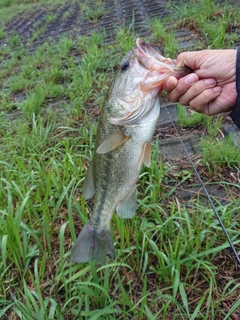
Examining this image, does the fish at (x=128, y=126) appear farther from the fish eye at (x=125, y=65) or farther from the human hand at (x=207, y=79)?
the human hand at (x=207, y=79)

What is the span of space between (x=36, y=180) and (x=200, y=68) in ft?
4.83

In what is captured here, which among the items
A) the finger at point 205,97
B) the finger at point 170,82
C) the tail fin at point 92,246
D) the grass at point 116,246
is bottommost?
the grass at point 116,246

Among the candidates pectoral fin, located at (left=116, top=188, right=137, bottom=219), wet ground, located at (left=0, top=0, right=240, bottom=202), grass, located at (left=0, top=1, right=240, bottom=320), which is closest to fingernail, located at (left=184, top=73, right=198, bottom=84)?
pectoral fin, located at (left=116, top=188, right=137, bottom=219)

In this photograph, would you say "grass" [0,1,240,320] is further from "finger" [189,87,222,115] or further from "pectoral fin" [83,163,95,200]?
"finger" [189,87,222,115]

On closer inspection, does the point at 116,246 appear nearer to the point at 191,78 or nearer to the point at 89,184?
the point at 89,184

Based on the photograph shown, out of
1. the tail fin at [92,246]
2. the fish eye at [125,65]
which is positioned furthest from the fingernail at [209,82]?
the tail fin at [92,246]

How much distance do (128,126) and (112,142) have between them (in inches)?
4.0

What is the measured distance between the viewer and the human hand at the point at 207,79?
179cm

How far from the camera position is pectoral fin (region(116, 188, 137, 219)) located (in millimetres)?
1697

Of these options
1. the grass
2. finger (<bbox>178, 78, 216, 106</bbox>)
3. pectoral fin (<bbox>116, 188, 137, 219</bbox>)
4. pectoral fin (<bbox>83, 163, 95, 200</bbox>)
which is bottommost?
the grass

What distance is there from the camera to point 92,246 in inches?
69.1

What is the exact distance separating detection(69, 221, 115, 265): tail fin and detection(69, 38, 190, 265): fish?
0.10 metres

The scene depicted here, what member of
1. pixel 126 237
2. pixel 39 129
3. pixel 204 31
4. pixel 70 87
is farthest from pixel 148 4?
pixel 126 237

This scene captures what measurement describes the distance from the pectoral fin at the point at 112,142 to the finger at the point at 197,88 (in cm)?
50
